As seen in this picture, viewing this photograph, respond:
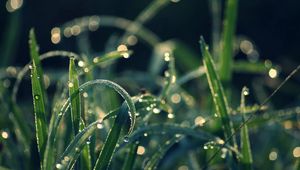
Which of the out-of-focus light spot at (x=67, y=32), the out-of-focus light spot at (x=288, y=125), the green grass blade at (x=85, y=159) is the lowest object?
the green grass blade at (x=85, y=159)

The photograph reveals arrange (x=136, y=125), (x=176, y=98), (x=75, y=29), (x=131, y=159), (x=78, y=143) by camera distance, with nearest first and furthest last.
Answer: (x=78, y=143), (x=131, y=159), (x=136, y=125), (x=176, y=98), (x=75, y=29)

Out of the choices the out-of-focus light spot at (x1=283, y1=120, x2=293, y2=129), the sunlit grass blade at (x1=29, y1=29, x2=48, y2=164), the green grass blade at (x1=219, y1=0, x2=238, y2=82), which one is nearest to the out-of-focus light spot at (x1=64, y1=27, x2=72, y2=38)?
the green grass blade at (x1=219, y1=0, x2=238, y2=82)

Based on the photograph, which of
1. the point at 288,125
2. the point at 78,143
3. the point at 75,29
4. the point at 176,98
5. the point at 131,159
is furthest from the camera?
the point at 75,29

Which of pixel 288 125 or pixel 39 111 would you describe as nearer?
pixel 39 111

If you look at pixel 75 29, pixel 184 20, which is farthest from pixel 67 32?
pixel 184 20

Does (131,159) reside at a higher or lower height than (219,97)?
lower

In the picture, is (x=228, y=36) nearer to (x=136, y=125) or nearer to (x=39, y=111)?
(x=136, y=125)

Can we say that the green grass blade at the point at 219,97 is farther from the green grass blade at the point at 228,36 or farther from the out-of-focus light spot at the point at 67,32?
the out-of-focus light spot at the point at 67,32

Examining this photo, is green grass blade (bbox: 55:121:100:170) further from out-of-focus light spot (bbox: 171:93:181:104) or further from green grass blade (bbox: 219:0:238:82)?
out-of-focus light spot (bbox: 171:93:181:104)

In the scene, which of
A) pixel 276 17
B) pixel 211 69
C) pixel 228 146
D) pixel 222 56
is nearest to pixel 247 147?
pixel 228 146

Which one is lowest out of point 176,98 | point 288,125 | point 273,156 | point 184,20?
point 273,156

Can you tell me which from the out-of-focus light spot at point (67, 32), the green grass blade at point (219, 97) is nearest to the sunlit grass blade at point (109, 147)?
the green grass blade at point (219, 97)
